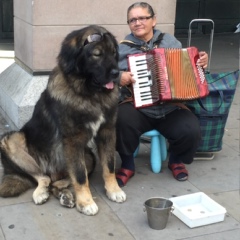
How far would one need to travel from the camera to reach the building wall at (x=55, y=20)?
5074 mm

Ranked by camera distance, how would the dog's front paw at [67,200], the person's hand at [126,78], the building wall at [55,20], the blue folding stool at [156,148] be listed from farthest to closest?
the building wall at [55,20], the blue folding stool at [156,148], the person's hand at [126,78], the dog's front paw at [67,200]

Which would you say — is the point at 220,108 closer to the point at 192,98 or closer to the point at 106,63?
the point at 192,98

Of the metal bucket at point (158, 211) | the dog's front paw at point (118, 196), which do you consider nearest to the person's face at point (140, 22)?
the dog's front paw at point (118, 196)

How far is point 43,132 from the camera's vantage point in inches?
151

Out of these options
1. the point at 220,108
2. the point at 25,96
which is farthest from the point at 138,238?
the point at 25,96

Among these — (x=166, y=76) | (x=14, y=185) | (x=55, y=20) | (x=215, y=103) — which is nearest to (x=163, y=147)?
(x=215, y=103)

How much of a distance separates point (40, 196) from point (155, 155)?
118cm

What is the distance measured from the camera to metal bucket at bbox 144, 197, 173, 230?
3310 mm

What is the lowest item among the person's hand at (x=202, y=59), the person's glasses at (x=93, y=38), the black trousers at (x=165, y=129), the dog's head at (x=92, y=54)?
the black trousers at (x=165, y=129)

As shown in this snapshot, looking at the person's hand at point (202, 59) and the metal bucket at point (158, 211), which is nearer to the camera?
the metal bucket at point (158, 211)

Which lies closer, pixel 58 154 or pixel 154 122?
A: pixel 58 154

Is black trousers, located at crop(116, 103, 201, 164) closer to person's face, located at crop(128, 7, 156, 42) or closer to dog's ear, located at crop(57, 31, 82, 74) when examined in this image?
person's face, located at crop(128, 7, 156, 42)

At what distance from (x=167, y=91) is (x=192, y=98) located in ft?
0.79

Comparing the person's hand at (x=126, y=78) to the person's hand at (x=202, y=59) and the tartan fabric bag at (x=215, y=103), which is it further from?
the tartan fabric bag at (x=215, y=103)
